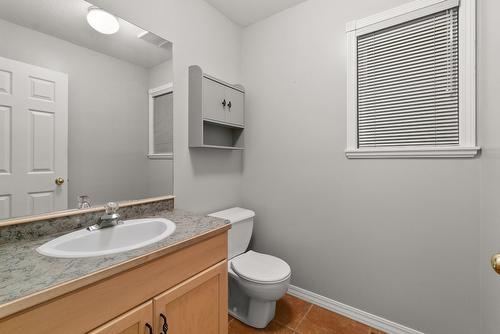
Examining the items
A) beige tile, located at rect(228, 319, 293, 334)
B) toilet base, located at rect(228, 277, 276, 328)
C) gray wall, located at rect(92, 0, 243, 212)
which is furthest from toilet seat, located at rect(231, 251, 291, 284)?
gray wall, located at rect(92, 0, 243, 212)

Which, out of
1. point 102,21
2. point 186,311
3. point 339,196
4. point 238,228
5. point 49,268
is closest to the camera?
point 49,268

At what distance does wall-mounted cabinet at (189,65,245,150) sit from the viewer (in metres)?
1.67

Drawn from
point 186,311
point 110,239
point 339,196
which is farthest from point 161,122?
point 339,196

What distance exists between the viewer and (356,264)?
165 centimetres

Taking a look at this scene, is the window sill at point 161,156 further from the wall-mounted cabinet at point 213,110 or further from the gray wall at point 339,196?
the gray wall at point 339,196

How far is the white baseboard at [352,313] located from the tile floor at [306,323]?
0.10ft

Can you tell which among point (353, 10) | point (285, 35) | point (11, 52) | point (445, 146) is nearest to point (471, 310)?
point (445, 146)

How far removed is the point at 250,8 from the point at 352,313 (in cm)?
256

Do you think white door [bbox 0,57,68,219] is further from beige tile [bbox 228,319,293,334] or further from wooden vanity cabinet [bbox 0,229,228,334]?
beige tile [bbox 228,319,293,334]

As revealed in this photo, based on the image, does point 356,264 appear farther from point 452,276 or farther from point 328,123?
point 328,123

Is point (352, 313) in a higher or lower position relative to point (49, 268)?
lower

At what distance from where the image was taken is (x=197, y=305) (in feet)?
3.47

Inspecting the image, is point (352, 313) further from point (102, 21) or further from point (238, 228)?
point (102, 21)

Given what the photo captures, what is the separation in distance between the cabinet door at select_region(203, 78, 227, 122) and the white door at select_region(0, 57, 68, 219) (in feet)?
2.70
